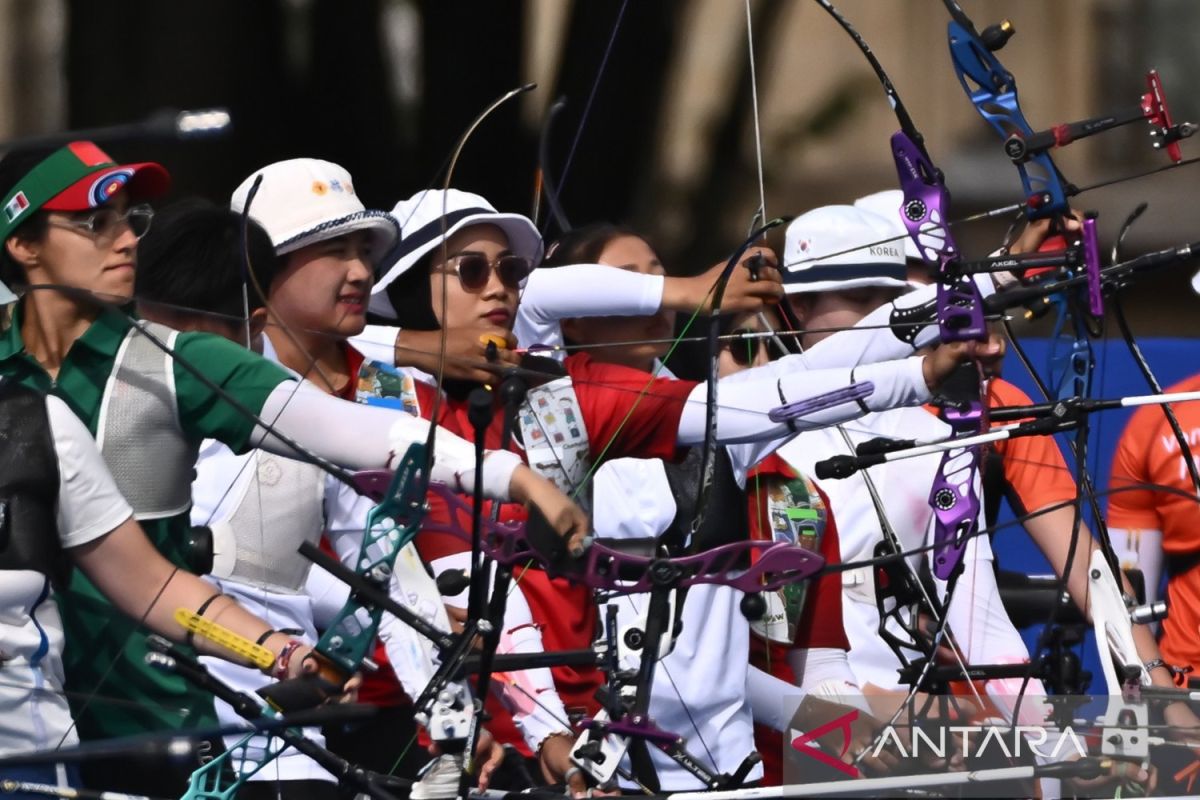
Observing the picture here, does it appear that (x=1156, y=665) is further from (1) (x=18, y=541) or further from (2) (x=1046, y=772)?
(1) (x=18, y=541)

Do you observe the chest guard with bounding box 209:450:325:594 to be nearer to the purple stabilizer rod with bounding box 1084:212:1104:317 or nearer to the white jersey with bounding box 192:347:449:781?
the white jersey with bounding box 192:347:449:781

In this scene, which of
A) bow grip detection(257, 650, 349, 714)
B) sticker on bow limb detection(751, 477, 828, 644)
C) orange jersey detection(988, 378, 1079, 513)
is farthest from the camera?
orange jersey detection(988, 378, 1079, 513)

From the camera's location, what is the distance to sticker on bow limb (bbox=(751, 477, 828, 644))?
4.63 meters

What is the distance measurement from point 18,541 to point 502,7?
4179 mm

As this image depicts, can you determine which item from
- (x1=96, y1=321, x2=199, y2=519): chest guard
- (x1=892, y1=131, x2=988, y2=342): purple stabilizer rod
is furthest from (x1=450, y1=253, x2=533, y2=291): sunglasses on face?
(x1=96, y1=321, x2=199, y2=519): chest guard

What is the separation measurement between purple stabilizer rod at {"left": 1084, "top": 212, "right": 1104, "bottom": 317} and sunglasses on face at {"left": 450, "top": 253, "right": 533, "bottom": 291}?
1.03m

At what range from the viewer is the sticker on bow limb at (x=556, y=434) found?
4.16 metres

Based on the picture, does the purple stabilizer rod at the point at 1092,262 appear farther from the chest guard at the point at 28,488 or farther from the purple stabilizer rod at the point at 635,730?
the chest guard at the point at 28,488

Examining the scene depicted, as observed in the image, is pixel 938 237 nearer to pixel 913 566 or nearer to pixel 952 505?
pixel 952 505

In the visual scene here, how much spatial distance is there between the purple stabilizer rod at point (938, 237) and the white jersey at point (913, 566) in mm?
604

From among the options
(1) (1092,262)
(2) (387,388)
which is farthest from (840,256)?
(2) (387,388)

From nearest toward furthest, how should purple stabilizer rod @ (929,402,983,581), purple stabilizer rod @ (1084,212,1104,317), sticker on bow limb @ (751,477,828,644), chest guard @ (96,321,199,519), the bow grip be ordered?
the bow grip, chest guard @ (96,321,199,519), purple stabilizer rod @ (1084,212,1104,317), purple stabilizer rod @ (929,402,983,581), sticker on bow limb @ (751,477,828,644)

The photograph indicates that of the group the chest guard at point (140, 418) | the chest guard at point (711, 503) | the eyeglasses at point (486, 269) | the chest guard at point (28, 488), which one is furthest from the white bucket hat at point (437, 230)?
the chest guard at point (28, 488)

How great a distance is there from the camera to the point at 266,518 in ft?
12.9
